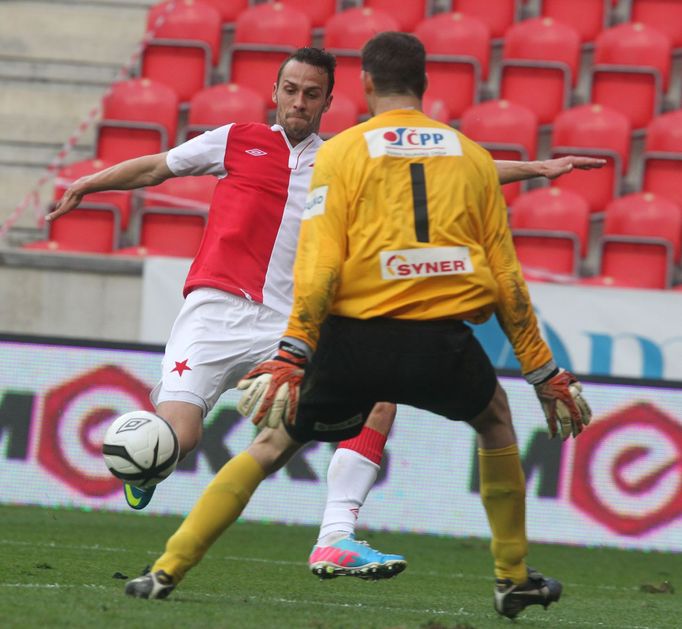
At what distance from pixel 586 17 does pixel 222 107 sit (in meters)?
3.71

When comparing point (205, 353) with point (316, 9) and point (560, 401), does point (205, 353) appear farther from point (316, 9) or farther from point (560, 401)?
point (316, 9)

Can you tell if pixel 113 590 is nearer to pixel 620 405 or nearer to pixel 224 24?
pixel 620 405

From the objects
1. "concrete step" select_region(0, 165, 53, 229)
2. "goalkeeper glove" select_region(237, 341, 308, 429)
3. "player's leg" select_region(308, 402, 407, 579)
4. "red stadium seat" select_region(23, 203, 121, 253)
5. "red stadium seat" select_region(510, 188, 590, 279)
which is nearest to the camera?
"goalkeeper glove" select_region(237, 341, 308, 429)

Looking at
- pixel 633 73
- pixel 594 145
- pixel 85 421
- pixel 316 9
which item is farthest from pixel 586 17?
pixel 85 421

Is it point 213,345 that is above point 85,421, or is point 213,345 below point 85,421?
above

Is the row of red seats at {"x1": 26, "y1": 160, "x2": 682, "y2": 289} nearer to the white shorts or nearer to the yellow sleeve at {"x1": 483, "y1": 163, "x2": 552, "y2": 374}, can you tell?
the white shorts

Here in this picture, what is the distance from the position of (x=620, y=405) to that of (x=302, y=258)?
5.29m

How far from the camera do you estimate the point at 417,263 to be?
4547 millimetres

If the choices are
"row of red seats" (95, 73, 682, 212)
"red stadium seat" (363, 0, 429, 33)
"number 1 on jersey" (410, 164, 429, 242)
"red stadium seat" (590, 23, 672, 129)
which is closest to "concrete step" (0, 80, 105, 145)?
"row of red seats" (95, 73, 682, 212)

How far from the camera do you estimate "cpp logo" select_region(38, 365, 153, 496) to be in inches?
370

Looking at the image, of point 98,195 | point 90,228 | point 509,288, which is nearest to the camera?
point 509,288

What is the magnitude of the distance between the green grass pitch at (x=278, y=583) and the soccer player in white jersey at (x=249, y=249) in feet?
1.61

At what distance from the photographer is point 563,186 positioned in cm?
1281

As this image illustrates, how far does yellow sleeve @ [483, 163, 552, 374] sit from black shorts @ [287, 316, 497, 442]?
0.45 ft
